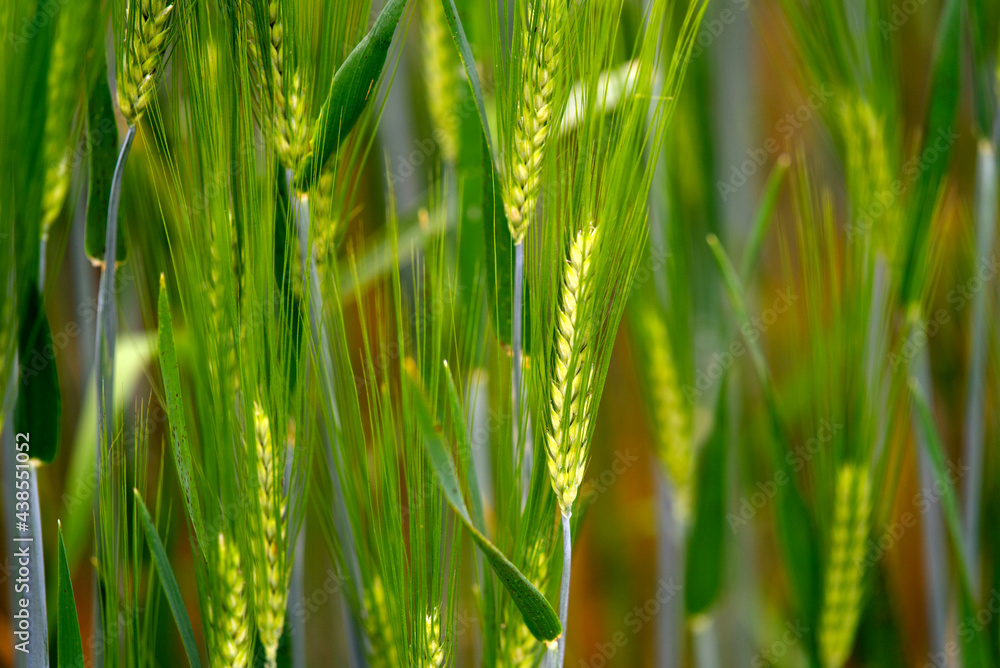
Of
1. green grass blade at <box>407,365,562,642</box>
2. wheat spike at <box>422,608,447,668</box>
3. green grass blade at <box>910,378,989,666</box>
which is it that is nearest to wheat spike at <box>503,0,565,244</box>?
green grass blade at <box>407,365,562,642</box>

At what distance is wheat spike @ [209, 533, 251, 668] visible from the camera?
400 mm

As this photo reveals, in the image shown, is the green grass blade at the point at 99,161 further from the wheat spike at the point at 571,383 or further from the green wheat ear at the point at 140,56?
the wheat spike at the point at 571,383

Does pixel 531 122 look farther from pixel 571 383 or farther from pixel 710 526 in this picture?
pixel 710 526

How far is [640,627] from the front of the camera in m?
0.85

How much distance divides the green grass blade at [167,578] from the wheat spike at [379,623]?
10 centimetres

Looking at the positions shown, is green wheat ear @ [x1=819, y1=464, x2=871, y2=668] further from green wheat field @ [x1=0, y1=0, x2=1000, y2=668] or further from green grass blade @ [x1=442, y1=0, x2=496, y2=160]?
green grass blade @ [x1=442, y1=0, x2=496, y2=160]

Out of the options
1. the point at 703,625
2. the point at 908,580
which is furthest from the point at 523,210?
the point at 908,580

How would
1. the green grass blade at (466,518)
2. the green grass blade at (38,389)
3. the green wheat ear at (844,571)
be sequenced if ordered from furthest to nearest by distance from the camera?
the green wheat ear at (844,571), the green grass blade at (38,389), the green grass blade at (466,518)

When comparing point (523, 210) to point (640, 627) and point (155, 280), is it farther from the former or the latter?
point (640, 627)

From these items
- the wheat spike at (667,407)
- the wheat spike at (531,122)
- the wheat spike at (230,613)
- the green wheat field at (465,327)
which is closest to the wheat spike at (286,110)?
the green wheat field at (465,327)

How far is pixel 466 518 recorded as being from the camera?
323 millimetres

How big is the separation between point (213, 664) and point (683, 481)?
399mm

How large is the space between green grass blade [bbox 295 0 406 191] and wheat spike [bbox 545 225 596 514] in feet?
0.45

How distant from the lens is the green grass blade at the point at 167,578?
39 cm
